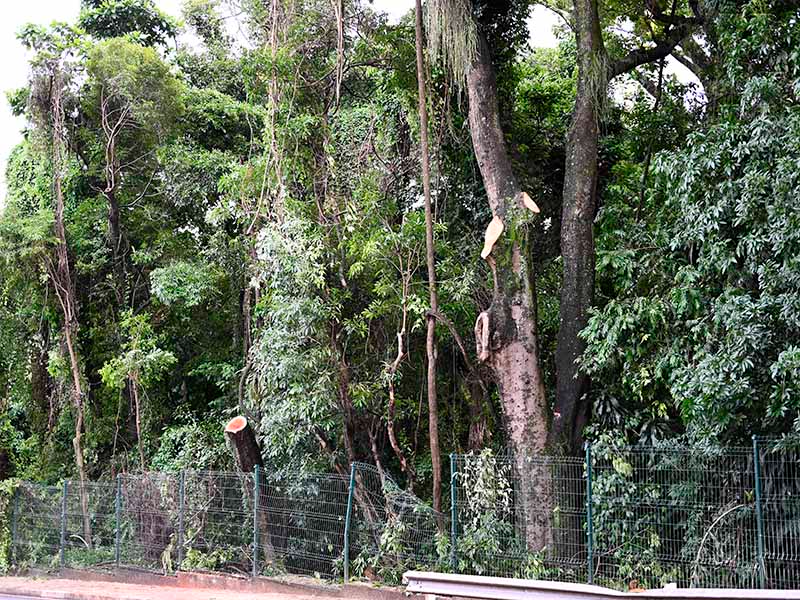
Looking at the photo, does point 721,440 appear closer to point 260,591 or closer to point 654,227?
point 654,227

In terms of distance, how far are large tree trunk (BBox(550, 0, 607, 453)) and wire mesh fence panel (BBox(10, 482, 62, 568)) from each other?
33.4 ft

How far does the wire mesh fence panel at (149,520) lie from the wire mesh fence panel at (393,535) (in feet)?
11.8

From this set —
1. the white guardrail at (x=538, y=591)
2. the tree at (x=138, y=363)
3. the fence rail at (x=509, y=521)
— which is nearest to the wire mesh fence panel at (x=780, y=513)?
the fence rail at (x=509, y=521)

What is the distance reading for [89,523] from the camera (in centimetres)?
1599

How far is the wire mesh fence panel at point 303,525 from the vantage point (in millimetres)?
12688

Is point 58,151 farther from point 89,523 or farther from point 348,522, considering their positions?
point 348,522

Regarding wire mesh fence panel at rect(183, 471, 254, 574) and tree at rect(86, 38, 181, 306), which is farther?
tree at rect(86, 38, 181, 306)

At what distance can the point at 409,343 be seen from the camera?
47.4ft

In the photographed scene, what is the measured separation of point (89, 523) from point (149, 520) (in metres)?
1.87

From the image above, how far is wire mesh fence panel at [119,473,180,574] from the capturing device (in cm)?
1441

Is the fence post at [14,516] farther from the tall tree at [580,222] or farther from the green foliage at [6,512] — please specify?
the tall tree at [580,222]

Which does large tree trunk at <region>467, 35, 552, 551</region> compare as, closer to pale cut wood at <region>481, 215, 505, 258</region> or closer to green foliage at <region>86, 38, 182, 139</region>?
pale cut wood at <region>481, 215, 505, 258</region>

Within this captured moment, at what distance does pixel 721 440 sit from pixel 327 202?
291 inches

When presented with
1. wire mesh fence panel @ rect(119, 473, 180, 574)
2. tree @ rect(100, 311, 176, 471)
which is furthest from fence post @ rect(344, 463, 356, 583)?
tree @ rect(100, 311, 176, 471)
